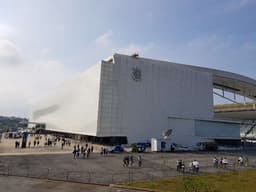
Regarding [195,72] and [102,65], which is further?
[195,72]

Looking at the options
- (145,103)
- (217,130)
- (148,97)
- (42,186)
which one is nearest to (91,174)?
(42,186)

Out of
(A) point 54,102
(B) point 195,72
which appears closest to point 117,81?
(B) point 195,72

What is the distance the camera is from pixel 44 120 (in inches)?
4259

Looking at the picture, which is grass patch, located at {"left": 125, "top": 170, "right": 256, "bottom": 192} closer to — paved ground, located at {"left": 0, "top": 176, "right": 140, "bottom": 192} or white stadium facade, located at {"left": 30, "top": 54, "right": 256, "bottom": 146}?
paved ground, located at {"left": 0, "top": 176, "right": 140, "bottom": 192}

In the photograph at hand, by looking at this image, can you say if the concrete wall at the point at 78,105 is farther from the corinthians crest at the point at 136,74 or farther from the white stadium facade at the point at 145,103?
the corinthians crest at the point at 136,74

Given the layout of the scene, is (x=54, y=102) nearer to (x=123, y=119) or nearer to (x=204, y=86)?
(x=123, y=119)

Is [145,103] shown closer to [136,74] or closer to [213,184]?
[136,74]

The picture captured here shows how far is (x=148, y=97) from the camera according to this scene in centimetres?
6041

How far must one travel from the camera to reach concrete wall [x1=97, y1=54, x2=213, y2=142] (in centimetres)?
5584

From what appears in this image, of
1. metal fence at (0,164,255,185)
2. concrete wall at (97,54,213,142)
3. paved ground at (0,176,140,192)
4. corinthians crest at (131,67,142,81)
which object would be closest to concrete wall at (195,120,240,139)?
concrete wall at (97,54,213,142)

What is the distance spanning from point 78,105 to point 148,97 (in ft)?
65.1

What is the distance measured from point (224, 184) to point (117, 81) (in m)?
40.0

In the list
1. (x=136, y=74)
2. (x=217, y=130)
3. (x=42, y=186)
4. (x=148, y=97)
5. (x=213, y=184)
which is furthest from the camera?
(x=217, y=130)

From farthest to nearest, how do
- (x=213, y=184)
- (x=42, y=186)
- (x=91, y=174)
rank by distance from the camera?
1. (x=91, y=174)
2. (x=213, y=184)
3. (x=42, y=186)
